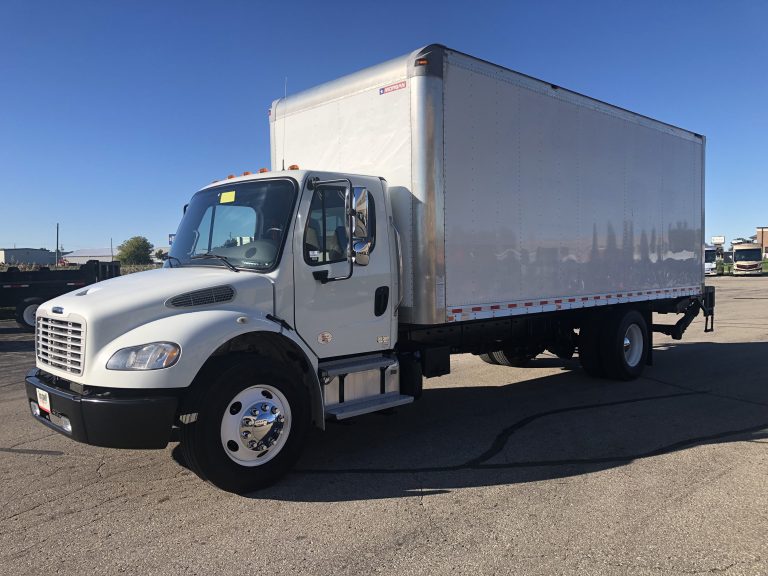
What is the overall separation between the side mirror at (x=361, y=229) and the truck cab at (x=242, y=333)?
1 cm

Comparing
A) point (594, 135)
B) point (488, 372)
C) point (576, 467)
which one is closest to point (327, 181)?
point (576, 467)

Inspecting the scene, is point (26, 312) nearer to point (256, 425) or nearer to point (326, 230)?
point (326, 230)

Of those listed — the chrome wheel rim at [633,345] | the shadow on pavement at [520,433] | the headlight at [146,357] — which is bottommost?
the shadow on pavement at [520,433]

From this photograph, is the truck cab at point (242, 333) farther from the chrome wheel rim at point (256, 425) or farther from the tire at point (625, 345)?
the tire at point (625, 345)

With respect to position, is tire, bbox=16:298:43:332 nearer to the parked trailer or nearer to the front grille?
the parked trailer

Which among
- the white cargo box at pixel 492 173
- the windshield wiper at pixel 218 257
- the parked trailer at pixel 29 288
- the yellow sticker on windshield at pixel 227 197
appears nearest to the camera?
the windshield wiper at pixel 218 257

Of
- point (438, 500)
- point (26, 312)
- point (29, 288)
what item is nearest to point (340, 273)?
point (438, 500)

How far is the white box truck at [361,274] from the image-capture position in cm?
422

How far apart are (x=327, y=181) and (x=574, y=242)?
3663mm

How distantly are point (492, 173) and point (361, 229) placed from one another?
191 cm

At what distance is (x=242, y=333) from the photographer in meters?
4.46

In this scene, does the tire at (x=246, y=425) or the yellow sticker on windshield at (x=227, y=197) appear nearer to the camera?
the tire at (x=246, y=425)

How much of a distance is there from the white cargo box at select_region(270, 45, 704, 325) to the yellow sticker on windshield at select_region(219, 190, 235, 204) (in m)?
1.34

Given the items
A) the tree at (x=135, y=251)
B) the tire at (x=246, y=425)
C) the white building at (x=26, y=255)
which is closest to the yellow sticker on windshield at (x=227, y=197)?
the tire at (x=246, y=425)
